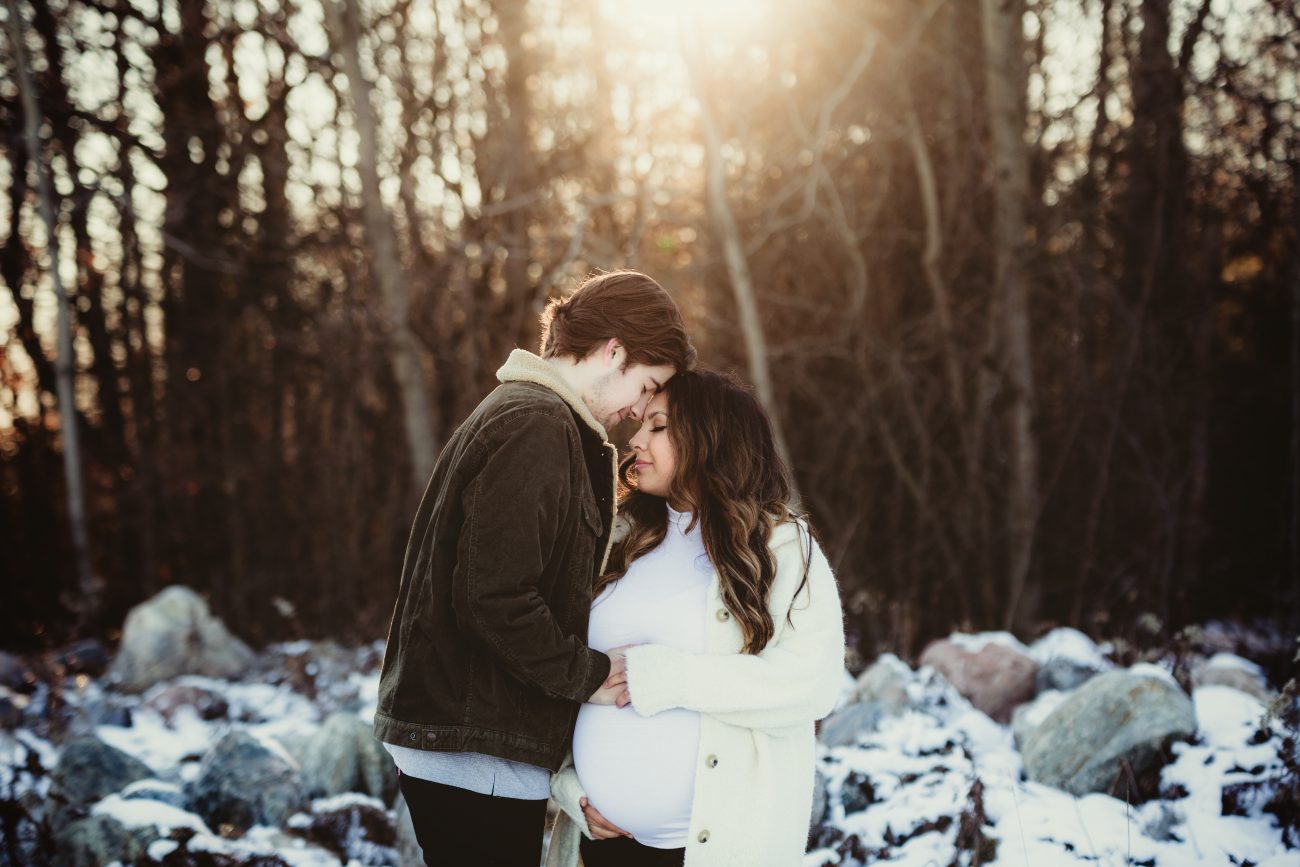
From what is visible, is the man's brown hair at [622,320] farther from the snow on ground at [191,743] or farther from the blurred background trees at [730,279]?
the blurred background trees at [730,279]

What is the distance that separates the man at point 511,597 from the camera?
211 centimetres

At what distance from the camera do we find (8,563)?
9000 mm

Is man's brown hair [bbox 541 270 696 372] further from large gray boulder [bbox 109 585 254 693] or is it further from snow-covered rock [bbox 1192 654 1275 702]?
large gray boulder [bbox 109 585 254 693]

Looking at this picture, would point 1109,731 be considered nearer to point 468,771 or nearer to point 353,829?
point 468,771

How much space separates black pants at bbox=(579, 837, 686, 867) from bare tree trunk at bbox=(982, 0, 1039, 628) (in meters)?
5.57

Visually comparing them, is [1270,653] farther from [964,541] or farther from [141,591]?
[141,591]

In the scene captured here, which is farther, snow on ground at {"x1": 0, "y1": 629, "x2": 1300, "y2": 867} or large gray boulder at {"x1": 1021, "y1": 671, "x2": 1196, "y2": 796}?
large gray boulder at {"x1": 1021, "y1": 671, "x2": 1196, "y2": 796}

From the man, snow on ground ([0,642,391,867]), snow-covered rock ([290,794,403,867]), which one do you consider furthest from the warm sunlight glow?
snow-covered rock ([290,794,403,867])

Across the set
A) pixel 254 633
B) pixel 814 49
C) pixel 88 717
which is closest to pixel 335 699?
pixel 88 717

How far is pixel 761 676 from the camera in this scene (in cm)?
231

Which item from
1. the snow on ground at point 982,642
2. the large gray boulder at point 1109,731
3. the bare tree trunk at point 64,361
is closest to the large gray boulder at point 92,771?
the large gray boulder at point 1109,731

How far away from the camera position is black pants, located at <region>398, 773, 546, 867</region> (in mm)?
2238

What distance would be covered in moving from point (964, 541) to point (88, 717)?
609 cm

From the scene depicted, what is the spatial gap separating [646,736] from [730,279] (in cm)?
674
